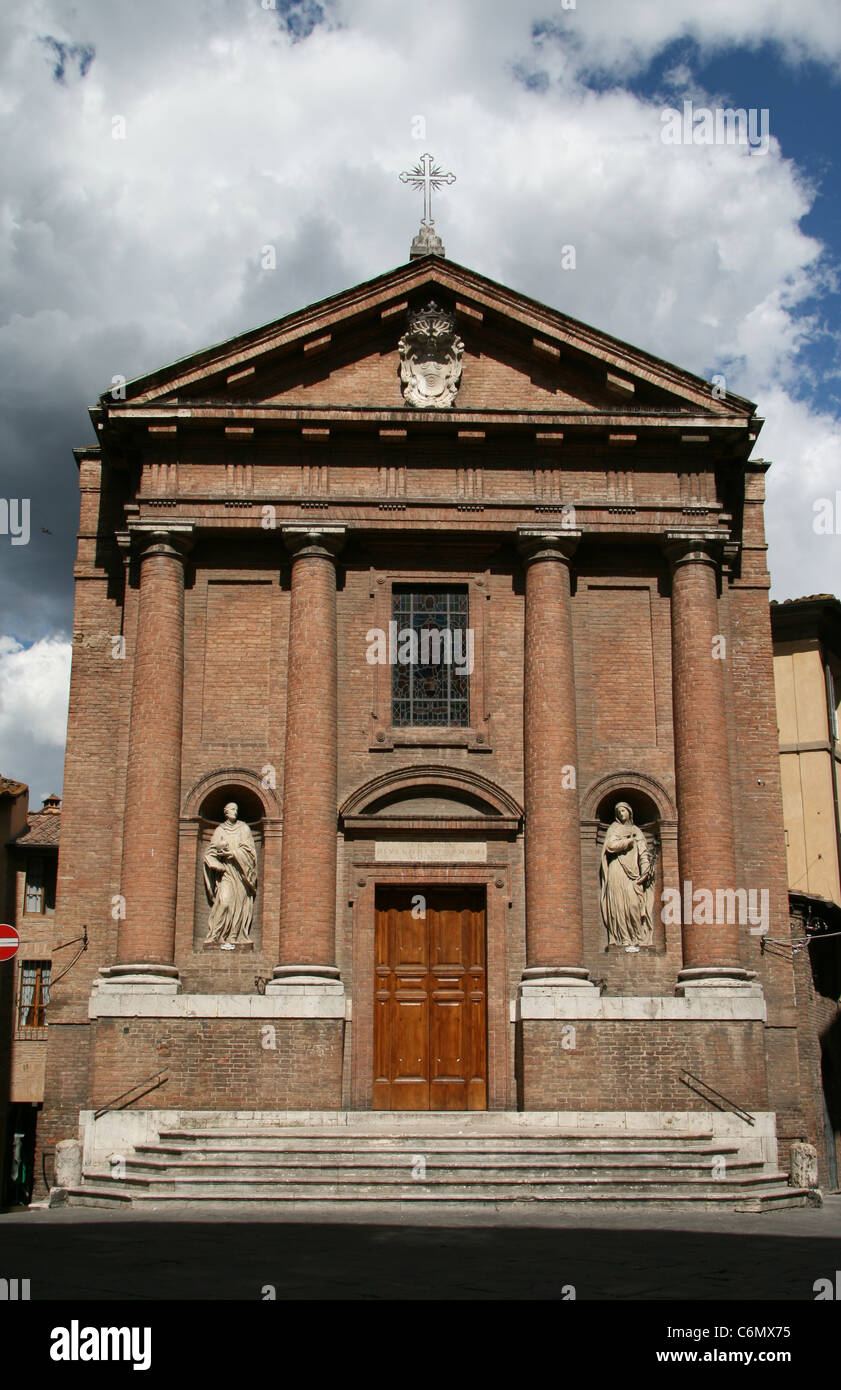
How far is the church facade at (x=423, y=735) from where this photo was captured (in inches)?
744

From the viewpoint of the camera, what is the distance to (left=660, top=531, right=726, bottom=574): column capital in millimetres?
20938

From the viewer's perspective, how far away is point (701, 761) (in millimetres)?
20078

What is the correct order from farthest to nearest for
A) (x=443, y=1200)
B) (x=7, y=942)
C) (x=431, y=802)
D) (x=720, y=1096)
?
(x=431, y=802) → (x=720, y=1096) → (x=443, y=1200) → (x=7, y=942)

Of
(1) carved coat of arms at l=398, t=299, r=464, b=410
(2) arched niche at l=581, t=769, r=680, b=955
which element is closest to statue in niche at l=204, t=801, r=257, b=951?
(2) arched niche at l=581, t=769, r=680, b=955

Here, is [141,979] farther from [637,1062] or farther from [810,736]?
[810,736]

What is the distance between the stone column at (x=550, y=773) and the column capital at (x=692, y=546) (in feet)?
4.75

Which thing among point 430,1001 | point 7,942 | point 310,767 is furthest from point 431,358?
point 7,942

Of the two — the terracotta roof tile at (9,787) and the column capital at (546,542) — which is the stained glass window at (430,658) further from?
the terracotta roof tile at (9,787)

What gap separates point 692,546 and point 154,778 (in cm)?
864

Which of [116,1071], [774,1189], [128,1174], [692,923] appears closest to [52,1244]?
[128,1174]

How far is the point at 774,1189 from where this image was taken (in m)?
17.2

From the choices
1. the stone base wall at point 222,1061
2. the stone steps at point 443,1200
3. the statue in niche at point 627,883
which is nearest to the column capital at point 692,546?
the statue in niche at point 627,883

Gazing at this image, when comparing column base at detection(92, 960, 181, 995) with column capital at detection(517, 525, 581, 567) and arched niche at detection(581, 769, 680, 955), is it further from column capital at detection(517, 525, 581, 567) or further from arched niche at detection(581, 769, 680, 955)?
column capital at detection(517, 525, 581, 567)

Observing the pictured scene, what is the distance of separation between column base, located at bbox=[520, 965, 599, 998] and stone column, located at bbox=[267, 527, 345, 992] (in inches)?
103
